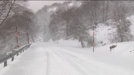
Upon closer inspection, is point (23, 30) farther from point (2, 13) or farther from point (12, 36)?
point (2, 13)

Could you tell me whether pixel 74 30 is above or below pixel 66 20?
below

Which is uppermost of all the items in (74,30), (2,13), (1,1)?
(1,1)

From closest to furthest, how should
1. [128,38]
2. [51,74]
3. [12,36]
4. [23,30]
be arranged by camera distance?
[51,74] → [128,38] → [12,36] → [23,30]

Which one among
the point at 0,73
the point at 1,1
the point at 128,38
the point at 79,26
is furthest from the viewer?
the point at 79,26

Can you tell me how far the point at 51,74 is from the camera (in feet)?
22.5

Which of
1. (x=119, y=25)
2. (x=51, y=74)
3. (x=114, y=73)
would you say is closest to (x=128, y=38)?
(x=119, y=25)

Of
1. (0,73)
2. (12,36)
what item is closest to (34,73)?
(0,73)

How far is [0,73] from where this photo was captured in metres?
7.42

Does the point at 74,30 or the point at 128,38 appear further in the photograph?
the point at 74,30

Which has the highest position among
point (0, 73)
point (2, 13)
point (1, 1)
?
point (1, 1)

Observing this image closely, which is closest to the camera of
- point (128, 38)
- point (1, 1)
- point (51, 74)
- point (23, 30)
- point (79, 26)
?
point (51, 74)

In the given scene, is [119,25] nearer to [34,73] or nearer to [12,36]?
[34,73]

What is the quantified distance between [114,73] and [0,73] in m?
6.30

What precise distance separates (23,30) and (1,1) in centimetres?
2202
